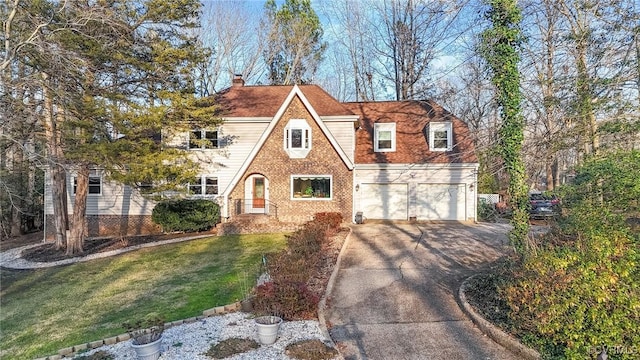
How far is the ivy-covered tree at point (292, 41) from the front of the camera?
33406mm

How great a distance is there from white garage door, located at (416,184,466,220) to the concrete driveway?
15.9 feet

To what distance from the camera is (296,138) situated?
1847 cm

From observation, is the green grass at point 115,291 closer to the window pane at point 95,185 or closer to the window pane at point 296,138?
the window pane at point 296,138

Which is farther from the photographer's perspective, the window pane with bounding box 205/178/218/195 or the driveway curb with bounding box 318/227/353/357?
the window pane with bounding box 205/178/218/195

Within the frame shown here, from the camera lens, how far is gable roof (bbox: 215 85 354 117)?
20194 millimetres

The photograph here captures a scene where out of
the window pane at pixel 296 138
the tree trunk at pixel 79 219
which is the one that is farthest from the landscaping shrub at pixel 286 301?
the tree trunk at pixel 79 219

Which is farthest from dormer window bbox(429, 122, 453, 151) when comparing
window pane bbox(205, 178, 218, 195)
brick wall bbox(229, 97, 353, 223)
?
window pane bbox(205, 178, 218, 195)

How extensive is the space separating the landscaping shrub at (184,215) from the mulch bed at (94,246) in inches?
22.5

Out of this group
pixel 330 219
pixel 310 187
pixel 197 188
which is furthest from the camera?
pixel 197 188

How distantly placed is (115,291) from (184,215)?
8.72 m

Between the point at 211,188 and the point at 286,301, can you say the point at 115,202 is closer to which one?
the point at 211,188

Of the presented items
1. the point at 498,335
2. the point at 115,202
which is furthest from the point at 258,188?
the point at 498,335

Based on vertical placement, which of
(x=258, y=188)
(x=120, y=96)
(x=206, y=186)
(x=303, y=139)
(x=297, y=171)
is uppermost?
(x=120, y=96)

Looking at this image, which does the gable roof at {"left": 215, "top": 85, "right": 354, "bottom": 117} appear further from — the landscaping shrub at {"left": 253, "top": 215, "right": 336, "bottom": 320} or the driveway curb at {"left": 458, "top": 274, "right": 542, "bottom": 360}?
the driveway curb at {"left": 458, "top": 274, "right": 542, "bottom": 360}
